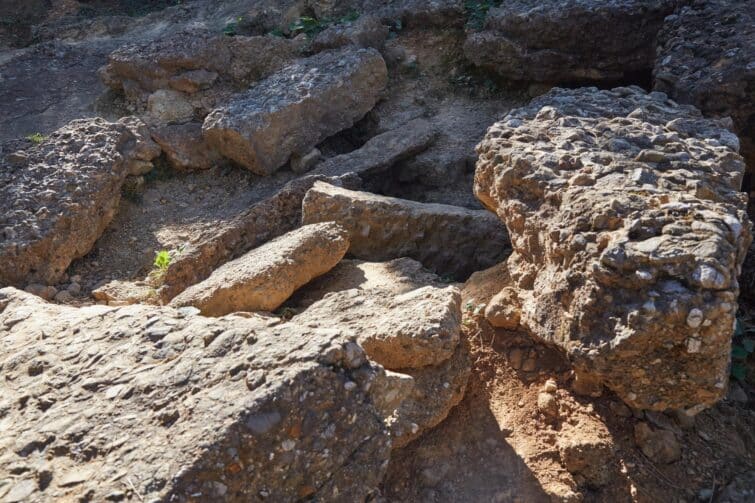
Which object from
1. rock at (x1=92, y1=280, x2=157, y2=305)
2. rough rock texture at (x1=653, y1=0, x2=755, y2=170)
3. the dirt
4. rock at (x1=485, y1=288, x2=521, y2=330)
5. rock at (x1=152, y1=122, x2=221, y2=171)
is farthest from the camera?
rock at (x1=152, y1=122, x2=221, y2=171)

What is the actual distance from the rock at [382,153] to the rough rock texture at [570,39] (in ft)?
3.06

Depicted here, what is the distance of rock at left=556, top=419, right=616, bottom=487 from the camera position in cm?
240

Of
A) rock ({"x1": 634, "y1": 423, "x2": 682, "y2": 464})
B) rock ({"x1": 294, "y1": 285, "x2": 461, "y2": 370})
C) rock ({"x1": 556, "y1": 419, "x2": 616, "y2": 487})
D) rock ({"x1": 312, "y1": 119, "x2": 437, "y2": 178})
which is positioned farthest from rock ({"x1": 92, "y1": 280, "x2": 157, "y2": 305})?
rock ({"x1": 634, "y1": 423, "x2": 682, "y2": 464})

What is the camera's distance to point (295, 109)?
5195 mm

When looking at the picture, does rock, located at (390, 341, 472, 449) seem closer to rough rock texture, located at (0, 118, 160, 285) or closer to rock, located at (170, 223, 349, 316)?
rock, located at (170, 223, 349, 316)

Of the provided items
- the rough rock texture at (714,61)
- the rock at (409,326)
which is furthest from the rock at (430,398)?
the rough rock texture at (714,61)

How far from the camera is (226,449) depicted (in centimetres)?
173

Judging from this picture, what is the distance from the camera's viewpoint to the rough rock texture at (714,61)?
12.7 feet

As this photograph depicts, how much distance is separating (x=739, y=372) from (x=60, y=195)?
163 inches

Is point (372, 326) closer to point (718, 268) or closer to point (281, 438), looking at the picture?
point (281, 438)

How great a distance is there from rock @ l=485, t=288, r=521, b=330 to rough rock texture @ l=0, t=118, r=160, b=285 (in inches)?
117

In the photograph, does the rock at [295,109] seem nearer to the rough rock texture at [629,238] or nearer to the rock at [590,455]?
the rough rock texture at [629,238]

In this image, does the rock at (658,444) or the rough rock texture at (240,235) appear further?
the rough rock texture at (240,235)

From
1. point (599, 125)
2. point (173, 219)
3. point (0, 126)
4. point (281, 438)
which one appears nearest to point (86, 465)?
point (281, 438)
